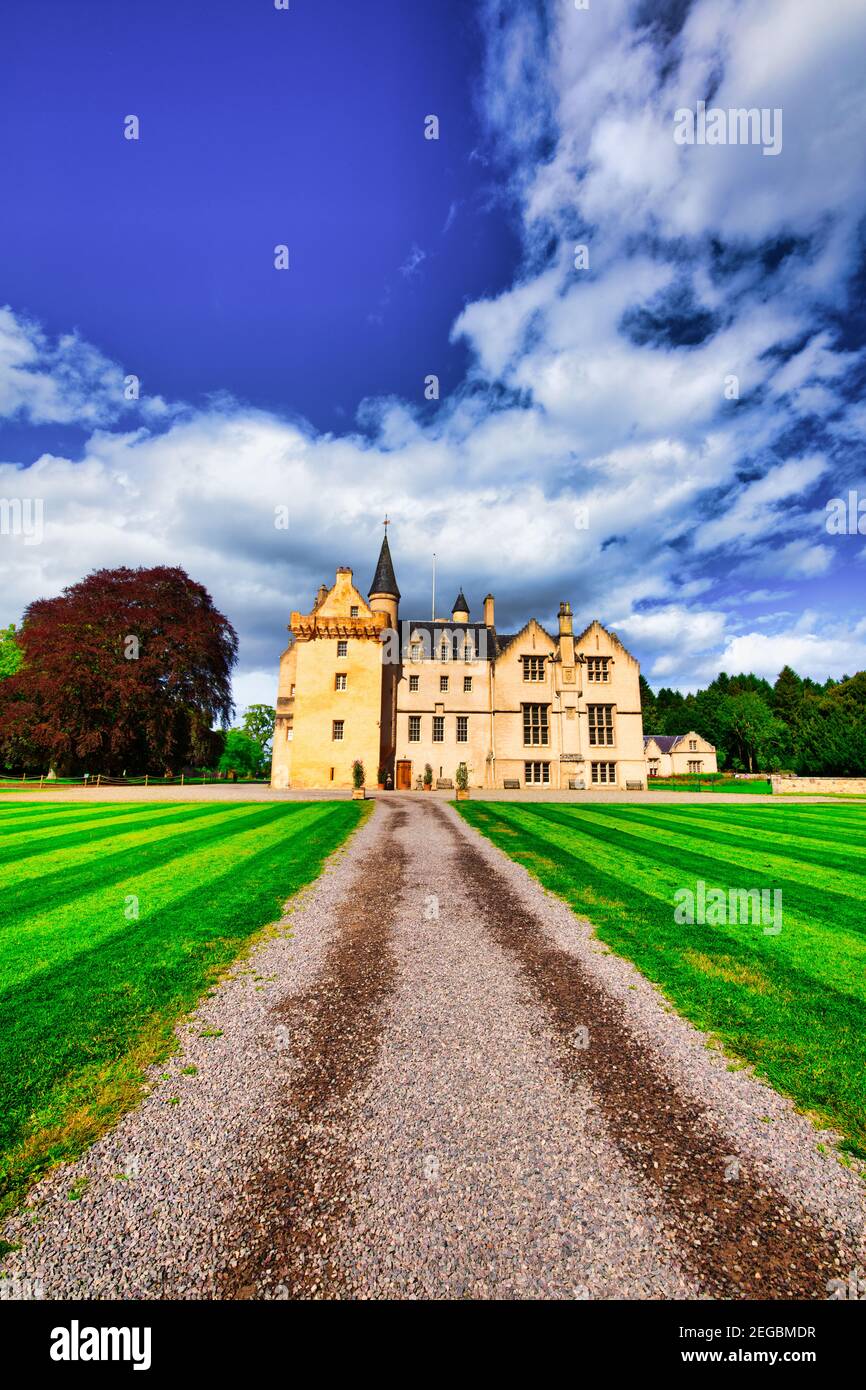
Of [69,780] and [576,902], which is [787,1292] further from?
[69,780]

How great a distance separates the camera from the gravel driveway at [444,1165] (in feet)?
9.43

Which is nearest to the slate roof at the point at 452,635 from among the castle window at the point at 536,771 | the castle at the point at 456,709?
the castle at the point at 456,709

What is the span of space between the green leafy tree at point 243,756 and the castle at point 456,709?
4522cm

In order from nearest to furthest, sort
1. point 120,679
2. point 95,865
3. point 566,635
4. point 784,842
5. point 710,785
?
point 95,865, point 784,842, point 120,679, point 566,635, point 710,785

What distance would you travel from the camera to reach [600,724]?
137 feet

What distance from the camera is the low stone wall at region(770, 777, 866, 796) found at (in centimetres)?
3700

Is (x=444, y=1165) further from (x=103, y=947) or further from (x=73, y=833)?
(x=73, y=833)

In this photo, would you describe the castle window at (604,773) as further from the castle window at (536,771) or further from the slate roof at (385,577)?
the slate roof at (385,577)

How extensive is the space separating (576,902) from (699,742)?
6924cm

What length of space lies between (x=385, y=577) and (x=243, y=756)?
52.3 metres

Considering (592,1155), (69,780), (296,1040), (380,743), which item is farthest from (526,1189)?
(69,780)

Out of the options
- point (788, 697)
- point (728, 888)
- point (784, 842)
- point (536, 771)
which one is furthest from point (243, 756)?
point (788, 697)

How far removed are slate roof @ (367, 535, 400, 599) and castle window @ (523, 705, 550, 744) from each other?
1511 cm

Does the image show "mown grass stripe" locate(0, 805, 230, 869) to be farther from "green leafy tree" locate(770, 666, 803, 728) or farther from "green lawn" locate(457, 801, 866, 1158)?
"green leafy tree" locate(770, 666, 803, 728)
